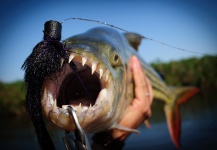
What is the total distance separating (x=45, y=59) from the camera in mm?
947

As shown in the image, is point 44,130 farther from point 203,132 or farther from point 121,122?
point 203,132

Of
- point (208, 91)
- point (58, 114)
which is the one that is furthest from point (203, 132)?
point (208, 91)

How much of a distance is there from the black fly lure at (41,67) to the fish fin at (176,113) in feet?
7.59

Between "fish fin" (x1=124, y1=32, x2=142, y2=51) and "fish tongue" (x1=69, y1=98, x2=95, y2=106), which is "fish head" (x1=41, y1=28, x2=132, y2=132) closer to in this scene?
"fish tongue" (x1=69, y1=98, x2=95, y2=106)

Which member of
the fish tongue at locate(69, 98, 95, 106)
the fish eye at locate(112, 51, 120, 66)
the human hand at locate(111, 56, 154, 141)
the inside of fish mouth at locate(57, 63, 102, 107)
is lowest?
the human hand at locate(111, 56, 154, 141)

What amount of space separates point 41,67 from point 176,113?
8.28ft

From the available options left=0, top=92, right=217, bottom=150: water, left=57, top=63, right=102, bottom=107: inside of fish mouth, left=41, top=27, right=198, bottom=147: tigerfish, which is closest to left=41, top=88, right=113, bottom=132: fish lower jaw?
left=41, top=27, right=198, bottom=147: tigerfish

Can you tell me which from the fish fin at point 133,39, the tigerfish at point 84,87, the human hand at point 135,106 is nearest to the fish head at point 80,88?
the tigerfish at point 84,87

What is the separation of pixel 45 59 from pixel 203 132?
11.9 ft

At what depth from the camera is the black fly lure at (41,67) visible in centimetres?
95

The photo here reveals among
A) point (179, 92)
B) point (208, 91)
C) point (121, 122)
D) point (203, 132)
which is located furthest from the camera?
point (208, 91)

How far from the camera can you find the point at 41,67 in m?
0.95

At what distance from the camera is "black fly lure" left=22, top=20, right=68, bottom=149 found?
95cm

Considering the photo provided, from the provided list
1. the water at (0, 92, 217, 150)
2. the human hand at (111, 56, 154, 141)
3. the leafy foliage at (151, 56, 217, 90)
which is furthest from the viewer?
the leafy foliage at (151, 56, 217, 90)
